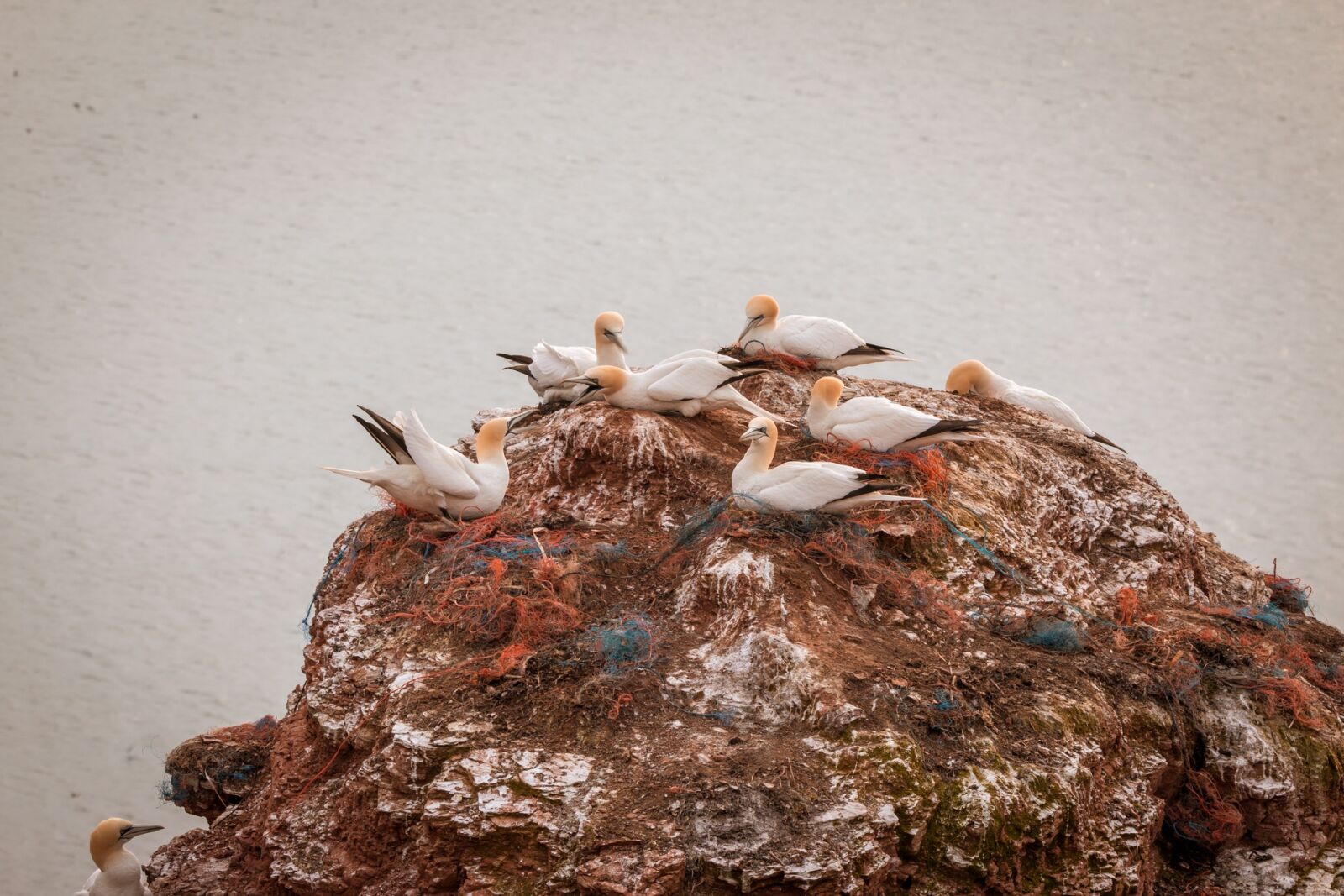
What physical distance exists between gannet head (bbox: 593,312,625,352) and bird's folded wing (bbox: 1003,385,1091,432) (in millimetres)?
2744

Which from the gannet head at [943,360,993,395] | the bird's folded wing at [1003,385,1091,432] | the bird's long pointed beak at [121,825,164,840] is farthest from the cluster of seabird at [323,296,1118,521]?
the bird's long pointed beak at [121,825,164,840]

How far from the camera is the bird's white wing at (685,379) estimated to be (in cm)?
764

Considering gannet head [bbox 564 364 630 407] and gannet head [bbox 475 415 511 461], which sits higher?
gannet head [bbox 564 364 630 407]

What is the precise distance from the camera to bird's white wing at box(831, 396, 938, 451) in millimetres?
7234

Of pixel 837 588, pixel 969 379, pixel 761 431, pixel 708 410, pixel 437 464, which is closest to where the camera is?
pixel 837 588

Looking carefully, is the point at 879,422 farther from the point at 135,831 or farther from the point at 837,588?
the point at 135,831

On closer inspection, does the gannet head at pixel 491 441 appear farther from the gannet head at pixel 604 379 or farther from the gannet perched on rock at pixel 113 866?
the gannet perched on rock at pixel 113 866

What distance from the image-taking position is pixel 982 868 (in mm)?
5613

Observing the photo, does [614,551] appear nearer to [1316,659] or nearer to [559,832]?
[559,832]

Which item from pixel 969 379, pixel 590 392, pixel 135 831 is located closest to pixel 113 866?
pixel 135 831

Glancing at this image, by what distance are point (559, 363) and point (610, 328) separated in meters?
0.61

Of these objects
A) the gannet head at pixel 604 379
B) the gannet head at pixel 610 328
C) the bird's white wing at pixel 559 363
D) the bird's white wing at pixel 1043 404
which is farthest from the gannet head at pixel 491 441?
the bird's white wing at pixel 1043 404

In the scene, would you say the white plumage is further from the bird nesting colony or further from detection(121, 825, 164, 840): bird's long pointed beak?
detection(121, 825, 164, 840): bird's long pointed beak

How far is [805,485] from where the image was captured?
656 centimetres
